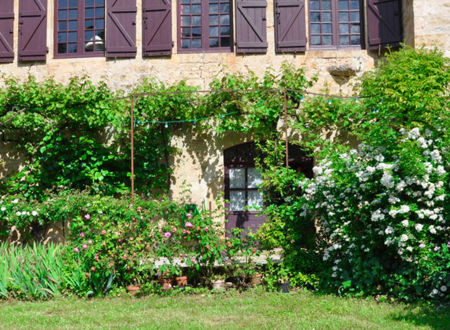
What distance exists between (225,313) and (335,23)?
5858 millimetres

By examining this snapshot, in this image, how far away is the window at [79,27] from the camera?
28.8ft

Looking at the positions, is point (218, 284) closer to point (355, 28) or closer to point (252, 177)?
point (252, 177)

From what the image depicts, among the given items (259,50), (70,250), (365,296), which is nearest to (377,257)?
(365,296)

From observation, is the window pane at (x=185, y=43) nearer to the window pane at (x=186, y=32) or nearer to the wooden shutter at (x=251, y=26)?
the window pane at (x=186, y=32)

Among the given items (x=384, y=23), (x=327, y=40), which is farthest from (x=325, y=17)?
(x=384, y=23)

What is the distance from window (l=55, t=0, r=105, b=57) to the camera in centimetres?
879

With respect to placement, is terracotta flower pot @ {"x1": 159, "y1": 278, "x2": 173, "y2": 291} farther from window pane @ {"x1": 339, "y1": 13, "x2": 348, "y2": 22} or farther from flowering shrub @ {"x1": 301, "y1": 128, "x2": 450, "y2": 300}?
window pane @ {"x1": 339, "y1": 13, "x2": 348, "y2": 22}

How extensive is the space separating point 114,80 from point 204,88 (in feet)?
5.29

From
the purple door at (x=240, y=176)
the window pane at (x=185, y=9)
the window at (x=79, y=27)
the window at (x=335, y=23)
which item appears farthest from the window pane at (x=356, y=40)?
the window at (x=79, y=27)

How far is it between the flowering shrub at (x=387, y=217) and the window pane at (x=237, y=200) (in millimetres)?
2853

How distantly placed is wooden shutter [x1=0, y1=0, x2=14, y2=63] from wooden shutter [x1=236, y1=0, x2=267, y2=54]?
4.11 meters

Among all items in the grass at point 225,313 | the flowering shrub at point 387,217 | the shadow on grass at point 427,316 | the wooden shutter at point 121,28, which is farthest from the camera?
the wooden shutter at point 121,28

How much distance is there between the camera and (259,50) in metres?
8.43

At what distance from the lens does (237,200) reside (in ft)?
28.3
